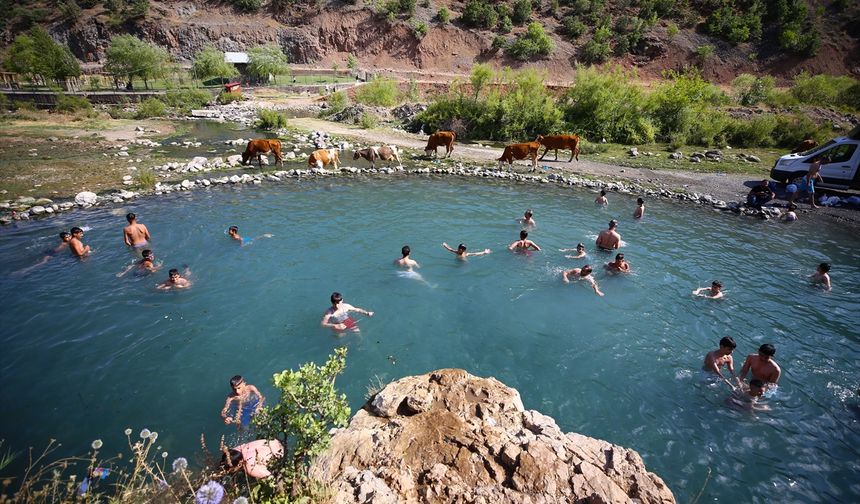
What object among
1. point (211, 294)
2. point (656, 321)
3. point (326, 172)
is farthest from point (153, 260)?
point (656, 321)

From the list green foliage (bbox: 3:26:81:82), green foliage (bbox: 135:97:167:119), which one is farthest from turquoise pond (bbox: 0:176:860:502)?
green foliage (bbox: 3:26:81:82)

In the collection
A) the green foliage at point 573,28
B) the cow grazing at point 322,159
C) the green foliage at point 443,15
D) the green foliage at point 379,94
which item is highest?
the green foliage at point 443,15

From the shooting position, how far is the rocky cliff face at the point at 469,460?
4113mm

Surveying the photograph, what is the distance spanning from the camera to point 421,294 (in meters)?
10.5

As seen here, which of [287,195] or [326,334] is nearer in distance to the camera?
[326,334]

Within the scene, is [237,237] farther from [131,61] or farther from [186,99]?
[131,61]

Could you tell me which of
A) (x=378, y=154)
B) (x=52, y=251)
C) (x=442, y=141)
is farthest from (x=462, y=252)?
(x=442, y=141)

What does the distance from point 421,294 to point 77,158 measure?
21.7 meters

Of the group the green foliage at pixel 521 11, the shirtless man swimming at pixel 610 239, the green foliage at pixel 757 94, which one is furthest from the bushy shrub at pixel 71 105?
the green foliage at pixel 521 11

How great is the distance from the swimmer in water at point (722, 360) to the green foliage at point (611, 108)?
77.6ft

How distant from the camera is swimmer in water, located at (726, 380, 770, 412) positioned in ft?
23.3

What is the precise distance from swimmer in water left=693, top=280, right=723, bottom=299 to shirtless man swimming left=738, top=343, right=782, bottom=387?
3.09 metres

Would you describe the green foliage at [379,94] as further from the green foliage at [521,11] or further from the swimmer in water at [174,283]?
the green foliage at [521,11]

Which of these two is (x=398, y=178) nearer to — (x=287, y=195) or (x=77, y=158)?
(x=287, y=195)
